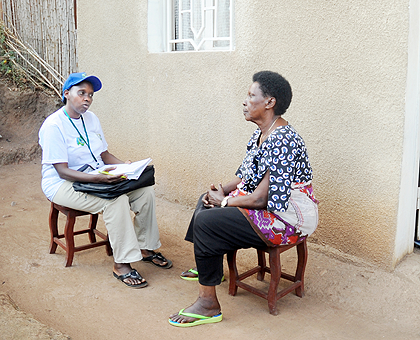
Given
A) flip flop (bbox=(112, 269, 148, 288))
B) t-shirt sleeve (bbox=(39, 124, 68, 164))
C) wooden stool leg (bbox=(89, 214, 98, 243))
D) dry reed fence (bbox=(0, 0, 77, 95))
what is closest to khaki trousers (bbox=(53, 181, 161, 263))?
flip flop (bbox=(112, 269, 148, 288))

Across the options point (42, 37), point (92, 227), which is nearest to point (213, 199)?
point (92, 227)

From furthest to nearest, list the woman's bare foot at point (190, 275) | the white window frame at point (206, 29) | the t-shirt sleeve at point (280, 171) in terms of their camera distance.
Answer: the white window frame at point (206, 29) < the woman's bare foot at point (190, 275) < the t-shirt sleeve at point (280, 171)

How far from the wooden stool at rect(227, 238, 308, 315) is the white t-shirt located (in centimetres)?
152

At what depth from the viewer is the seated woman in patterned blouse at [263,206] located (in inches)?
108

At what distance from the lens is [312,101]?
142 inches

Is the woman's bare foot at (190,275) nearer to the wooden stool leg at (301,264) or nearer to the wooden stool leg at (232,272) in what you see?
the wooden stool leg at (232,272)

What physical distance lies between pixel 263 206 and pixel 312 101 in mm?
1224

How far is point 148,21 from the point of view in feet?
16.2

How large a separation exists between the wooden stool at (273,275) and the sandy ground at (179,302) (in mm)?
96

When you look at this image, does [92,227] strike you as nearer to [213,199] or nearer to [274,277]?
[213,199]

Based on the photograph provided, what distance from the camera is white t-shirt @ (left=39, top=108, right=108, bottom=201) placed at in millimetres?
3535

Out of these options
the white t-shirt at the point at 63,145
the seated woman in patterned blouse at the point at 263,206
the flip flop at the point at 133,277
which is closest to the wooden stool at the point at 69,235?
the white t-shirt at the point at 63,145

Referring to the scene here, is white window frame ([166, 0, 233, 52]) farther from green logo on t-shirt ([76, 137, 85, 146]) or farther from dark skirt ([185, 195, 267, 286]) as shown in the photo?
dark skirt ([185, 195, 267, 286])

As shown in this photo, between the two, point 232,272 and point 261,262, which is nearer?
point 232,272
